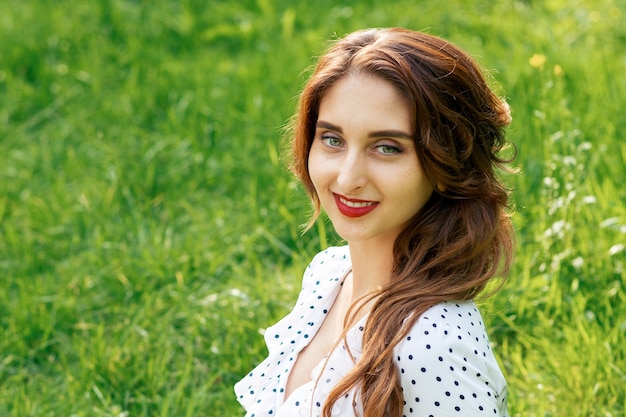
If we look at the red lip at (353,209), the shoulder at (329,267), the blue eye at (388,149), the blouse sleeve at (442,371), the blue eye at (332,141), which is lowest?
the shoulder at (329,267)

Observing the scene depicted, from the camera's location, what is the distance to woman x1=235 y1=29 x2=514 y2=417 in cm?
200

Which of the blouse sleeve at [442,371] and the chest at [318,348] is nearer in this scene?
the blouse sleeve at [442,371]

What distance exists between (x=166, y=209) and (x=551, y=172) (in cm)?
162

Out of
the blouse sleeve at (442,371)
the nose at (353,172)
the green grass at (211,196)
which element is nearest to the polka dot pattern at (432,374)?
the blouse sleeve at (442,371)

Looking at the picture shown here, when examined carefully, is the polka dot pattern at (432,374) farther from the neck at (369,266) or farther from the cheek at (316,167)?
the cheek at (316,167)

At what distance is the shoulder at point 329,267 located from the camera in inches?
101

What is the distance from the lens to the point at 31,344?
11.6ft

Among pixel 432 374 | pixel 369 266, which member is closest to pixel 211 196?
pixel 369 266

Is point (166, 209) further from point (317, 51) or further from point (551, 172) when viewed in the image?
point (551, 172)

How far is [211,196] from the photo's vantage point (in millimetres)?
4246

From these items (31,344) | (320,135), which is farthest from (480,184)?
(31,344)

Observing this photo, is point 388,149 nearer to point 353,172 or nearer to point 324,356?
point 353,172

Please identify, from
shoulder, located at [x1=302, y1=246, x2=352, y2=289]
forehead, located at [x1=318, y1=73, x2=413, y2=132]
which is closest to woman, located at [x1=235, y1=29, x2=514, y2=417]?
forehead, located at [x1=318, y1=73, x2=413, y2=132]

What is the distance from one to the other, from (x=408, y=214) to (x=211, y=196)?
7.18 feet
